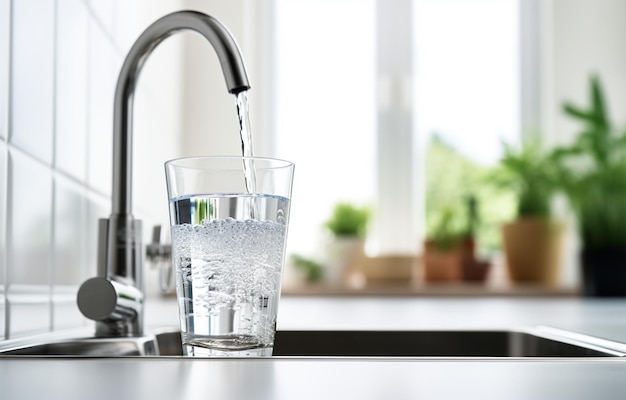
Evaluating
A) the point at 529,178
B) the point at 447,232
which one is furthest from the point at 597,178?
the point at 447,232

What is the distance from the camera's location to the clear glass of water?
59 centimetres

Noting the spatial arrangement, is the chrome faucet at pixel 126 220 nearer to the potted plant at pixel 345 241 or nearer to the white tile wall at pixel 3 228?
the white tile wall at pixel 3 228

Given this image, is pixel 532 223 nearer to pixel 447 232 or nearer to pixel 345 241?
pixel 447 232

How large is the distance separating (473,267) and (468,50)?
78 cm

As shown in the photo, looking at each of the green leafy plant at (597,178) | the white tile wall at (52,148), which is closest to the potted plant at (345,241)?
the green leafy plant at (597,178)

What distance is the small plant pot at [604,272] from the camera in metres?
2.32

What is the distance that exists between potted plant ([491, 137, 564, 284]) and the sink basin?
1656 millimetres

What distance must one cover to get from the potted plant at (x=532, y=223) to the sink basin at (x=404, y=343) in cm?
166

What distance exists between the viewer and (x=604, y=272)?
7.68 ft

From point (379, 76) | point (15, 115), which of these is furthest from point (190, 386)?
point (379, 76)

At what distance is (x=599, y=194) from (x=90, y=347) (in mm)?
1987

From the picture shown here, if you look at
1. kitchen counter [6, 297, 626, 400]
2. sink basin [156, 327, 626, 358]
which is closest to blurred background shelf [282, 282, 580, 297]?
sink basin [156, 327, 626, 358]

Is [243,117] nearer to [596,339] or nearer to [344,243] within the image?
[596,339]

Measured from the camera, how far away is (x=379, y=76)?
2777 millimetres
